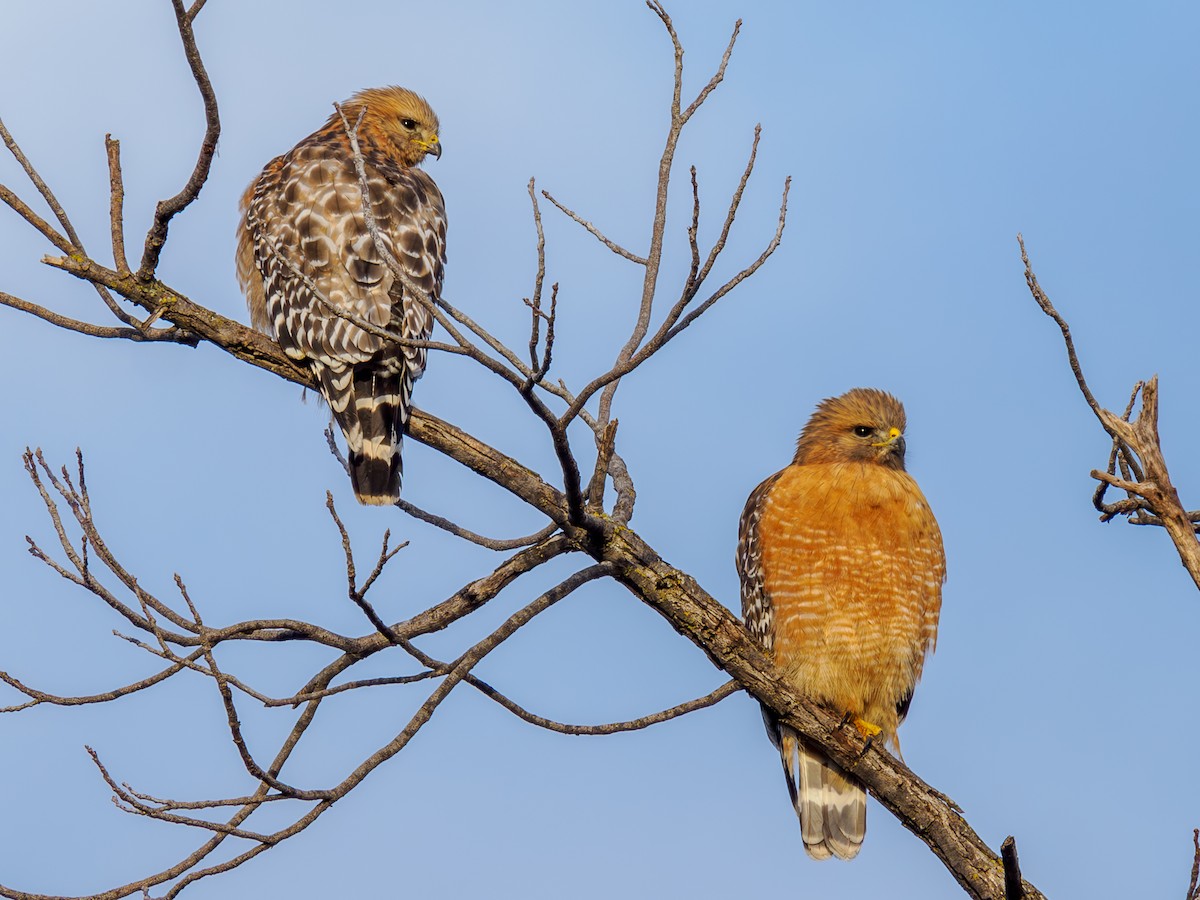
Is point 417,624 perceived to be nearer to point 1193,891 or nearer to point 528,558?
point 528,558

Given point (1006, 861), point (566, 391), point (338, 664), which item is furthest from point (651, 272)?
point (1006, 861)

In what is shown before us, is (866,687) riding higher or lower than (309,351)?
lower

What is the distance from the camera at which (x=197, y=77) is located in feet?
14.7

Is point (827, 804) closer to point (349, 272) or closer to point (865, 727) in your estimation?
point (865, 727)

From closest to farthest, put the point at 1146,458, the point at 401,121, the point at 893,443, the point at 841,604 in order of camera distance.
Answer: the point at 1146,458 < the point at 841,604 < the point at 893,443 < the point at 401,121

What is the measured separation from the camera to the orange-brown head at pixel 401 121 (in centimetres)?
805

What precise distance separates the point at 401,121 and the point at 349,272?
2.18 m

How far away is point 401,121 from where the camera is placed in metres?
8.20

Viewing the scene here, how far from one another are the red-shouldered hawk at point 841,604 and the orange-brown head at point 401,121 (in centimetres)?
308

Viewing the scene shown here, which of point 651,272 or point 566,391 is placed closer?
point 566,391

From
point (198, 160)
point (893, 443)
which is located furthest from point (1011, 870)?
point (198, 160)

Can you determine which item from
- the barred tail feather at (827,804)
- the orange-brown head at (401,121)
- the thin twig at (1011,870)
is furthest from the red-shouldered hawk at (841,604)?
the orange-brown head at (401,121)

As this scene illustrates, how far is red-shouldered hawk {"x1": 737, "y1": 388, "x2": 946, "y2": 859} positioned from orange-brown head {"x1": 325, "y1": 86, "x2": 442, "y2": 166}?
3082 millimetres

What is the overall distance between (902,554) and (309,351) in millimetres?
3022
